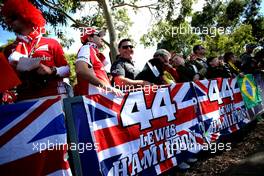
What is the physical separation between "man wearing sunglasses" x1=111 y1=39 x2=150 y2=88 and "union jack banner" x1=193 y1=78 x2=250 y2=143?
129cm

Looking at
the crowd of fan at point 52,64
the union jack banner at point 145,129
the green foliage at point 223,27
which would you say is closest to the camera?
the crowd of fan at point 52,64

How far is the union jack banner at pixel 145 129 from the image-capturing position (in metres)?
3.66

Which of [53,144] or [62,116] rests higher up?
[62,116]

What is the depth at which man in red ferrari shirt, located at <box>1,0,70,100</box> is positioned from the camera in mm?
3414

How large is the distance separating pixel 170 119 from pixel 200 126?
93 cm

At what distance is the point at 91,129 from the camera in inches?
138

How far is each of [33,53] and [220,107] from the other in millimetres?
4007

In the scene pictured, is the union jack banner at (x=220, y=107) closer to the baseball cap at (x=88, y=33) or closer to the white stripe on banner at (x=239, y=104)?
the white stripe on banner at (x=239, y=104)

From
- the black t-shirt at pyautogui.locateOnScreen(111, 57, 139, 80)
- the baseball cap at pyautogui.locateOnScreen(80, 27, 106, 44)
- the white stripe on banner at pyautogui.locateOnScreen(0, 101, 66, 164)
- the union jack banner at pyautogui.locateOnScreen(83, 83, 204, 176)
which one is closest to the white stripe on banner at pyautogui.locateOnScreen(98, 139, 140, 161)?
the union jack banner at pyautogui.locateOnScreen(83, 83, 204, 176)

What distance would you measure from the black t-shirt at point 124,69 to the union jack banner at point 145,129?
437mm

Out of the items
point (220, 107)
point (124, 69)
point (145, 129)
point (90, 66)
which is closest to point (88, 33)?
point (90, 66)

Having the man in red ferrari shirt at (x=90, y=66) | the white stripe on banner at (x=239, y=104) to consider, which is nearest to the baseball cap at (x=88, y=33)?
the man in red ferrari shirt at (x=90, y=66)

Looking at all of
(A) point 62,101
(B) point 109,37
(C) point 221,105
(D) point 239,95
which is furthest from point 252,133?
(B) point 109,37

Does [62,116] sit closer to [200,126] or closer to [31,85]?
[31,85]
